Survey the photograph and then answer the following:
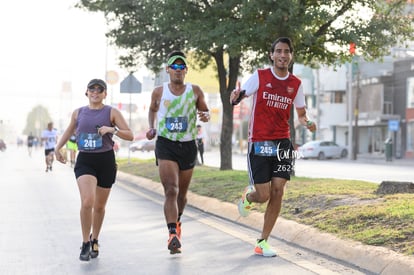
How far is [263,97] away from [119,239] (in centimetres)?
269

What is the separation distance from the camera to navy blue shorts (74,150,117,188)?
23.8 feet

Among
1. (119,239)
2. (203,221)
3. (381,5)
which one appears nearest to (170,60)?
(119,239)

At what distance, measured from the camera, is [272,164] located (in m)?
7.41

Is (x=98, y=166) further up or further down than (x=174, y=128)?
further down

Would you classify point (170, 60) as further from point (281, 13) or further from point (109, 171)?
point (281, 13)

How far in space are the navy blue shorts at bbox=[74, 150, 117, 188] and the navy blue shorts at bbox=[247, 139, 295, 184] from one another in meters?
1.38

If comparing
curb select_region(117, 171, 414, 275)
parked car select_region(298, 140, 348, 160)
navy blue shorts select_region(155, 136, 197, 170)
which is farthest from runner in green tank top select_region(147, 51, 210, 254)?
parked car select_region(298, 140, 348, 160)

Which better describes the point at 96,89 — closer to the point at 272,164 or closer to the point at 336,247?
the point at 272,164

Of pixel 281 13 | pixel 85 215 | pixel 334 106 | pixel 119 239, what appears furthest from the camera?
pixel 334 106

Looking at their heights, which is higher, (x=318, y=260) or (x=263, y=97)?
(x=263, y=97)

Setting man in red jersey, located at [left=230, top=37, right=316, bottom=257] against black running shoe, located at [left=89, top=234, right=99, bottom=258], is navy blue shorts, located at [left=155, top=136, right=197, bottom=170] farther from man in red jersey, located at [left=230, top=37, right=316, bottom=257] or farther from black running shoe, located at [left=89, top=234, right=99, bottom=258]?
black running shoe, located at [left=89, top=234, right=99, bottom=258]

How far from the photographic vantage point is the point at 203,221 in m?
10.6

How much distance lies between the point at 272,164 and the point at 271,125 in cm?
39

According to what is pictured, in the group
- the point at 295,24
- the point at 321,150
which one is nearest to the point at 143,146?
the point at 321,150
